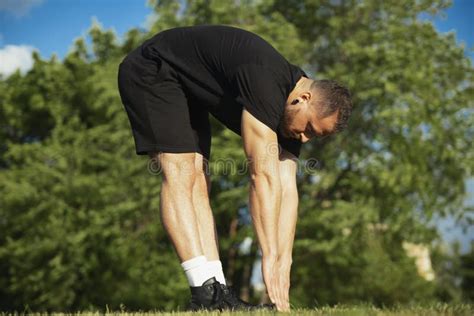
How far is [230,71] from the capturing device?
3.72 m

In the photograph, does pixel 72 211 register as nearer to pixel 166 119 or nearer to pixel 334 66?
pixel 334 66

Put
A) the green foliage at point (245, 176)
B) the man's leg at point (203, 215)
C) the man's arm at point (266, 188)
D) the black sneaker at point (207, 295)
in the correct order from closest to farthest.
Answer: the man's arm at point (266, 188), the black sneaker at point (207, 295), the man's leg at point (203, 215), the green foliage at point (245, 176)

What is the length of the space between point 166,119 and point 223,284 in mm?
1041

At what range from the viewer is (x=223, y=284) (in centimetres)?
383

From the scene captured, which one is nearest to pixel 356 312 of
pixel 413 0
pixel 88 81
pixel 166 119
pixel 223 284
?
pixel 223 284

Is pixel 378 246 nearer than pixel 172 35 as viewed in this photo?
No

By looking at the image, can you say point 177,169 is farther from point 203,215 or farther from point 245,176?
point 245,176

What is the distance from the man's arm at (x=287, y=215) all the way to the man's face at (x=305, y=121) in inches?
12.5

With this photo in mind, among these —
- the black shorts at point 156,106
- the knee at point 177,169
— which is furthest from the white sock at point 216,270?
the black shorts at point 156,106

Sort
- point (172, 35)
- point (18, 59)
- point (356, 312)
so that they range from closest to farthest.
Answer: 1. point (356, 312)
2. point (172, 35)
3. point (18, 59)

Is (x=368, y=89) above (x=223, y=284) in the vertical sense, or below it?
above

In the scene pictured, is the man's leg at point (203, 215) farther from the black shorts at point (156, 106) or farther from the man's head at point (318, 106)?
the man's head at point (318, 106)

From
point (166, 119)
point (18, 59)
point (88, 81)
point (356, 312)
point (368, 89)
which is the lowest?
point (356, 312)

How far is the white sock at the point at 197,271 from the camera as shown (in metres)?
3.74
